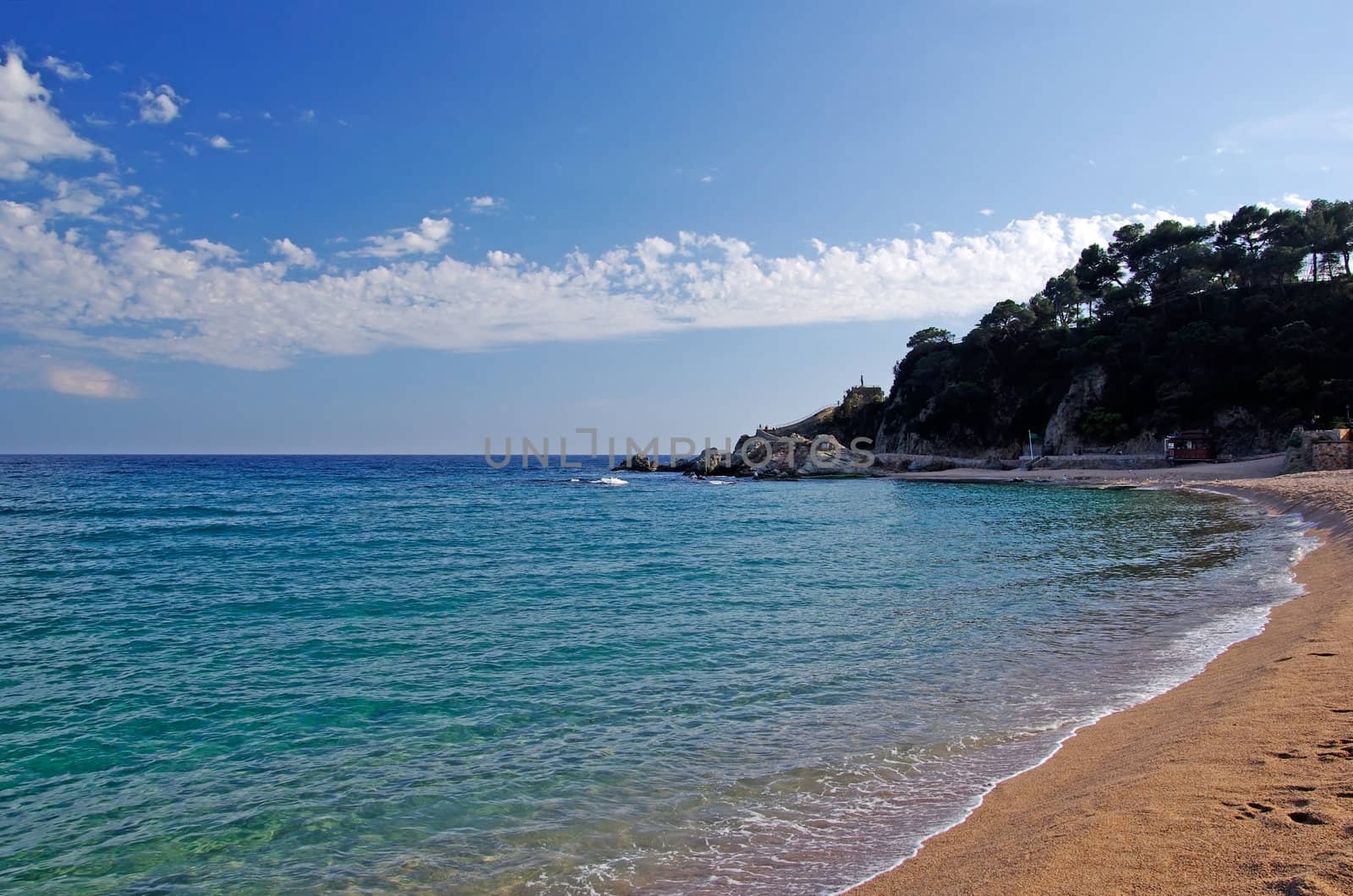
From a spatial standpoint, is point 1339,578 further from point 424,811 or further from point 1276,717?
point 424,811

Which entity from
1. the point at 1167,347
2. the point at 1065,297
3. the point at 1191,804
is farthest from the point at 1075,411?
the point at 1191,804

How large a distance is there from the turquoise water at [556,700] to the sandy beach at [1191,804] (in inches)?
19.6

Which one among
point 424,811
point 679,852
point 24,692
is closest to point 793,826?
point 679,852

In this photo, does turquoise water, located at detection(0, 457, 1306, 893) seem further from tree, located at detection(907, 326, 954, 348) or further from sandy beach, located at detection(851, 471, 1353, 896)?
tree, located at detection(907, 326, 954, 348)

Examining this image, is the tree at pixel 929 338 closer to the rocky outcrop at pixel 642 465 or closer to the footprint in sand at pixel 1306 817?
the rocky outcrop at pixel 642 465

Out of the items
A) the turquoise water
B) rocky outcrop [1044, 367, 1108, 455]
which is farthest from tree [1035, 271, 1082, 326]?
the turquoise water

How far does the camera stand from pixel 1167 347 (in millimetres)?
66250

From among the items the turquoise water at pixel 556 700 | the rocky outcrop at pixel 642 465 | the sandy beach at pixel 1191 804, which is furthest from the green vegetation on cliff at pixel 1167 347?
the sandy beach at pixel 1191 804

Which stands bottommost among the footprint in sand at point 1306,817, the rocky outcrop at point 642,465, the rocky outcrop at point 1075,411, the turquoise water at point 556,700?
the turquoise water at point 556,700

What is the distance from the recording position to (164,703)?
9227 millimetres

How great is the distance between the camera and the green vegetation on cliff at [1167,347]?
5769 centimetres

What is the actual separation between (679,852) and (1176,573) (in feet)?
51.7

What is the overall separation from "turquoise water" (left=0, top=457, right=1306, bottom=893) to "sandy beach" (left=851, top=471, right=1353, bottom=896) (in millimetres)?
497

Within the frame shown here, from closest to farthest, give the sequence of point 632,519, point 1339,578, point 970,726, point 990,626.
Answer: point 970,726
point 990,626
point 1339,578
point 632,519
